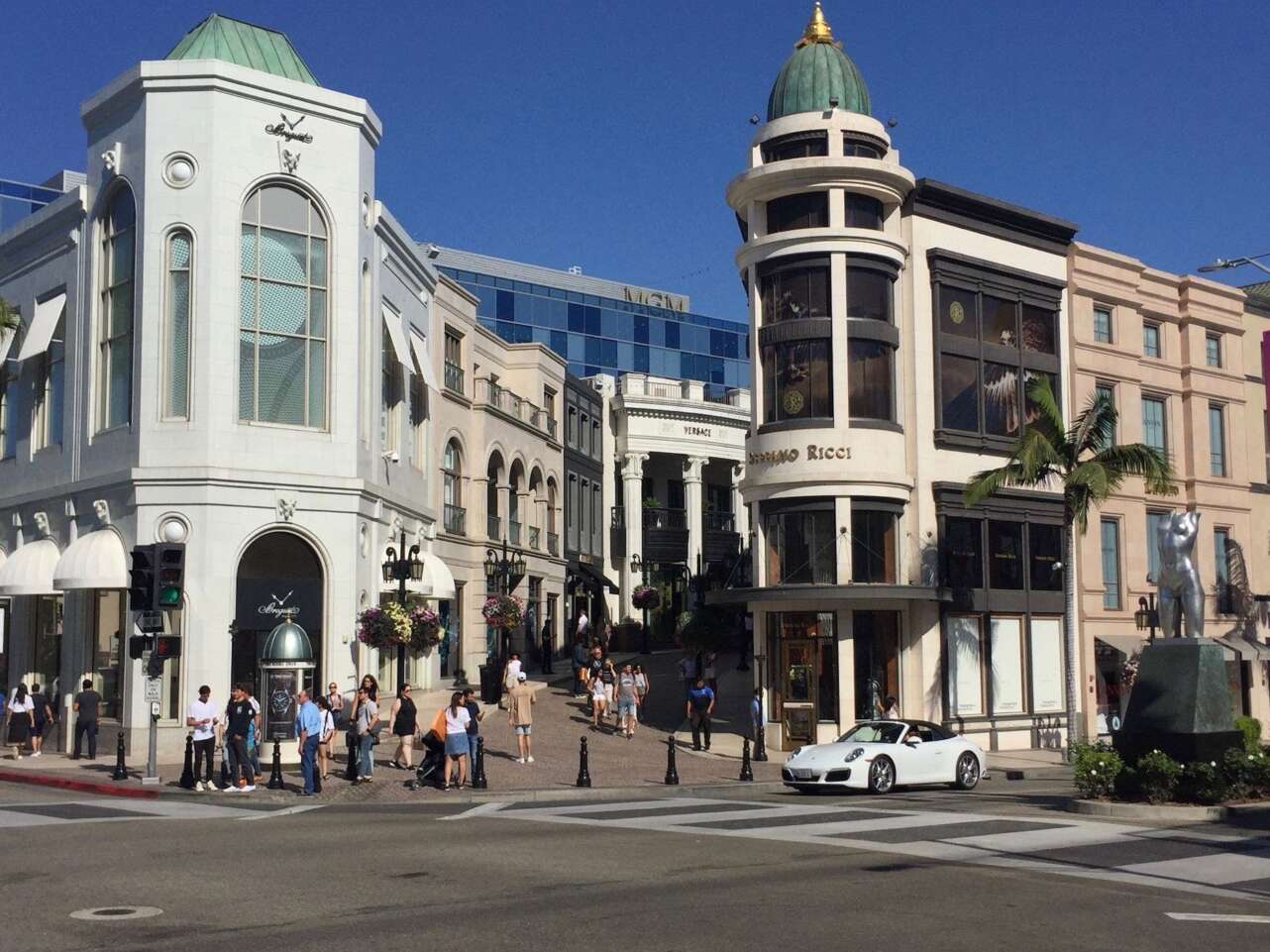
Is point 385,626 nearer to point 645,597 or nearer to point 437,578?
point 437,578

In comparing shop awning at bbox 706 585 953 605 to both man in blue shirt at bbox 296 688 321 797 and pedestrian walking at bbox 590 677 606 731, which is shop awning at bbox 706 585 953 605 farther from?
man in blue shirt at bbox 296 688 321 797

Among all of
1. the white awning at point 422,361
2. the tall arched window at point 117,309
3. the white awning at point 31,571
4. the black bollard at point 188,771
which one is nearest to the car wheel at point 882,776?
the black bollard at point 188,771

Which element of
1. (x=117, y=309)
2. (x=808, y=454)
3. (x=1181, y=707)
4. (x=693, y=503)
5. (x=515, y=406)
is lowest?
(x=1181, y=707)

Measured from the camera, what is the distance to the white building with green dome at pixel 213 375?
3111 cm

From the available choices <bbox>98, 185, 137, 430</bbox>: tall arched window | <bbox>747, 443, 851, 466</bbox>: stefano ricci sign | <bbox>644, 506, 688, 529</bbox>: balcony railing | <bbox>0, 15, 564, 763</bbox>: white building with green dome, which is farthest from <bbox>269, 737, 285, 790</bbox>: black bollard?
<bbox>644, 506, 688, 529</bbox>: balcony railing

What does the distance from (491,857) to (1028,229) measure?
97.9ft

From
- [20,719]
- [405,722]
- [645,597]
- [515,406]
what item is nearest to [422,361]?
[515,406]

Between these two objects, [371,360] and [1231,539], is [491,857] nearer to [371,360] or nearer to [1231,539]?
[371,360]

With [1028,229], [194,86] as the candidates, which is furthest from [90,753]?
[1028,229]

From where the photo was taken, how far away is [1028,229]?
39.8 metres

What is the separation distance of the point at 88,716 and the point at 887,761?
16440 millimetres

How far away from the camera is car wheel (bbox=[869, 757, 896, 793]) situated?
A: 79.7 feet

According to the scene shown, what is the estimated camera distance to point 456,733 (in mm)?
24734

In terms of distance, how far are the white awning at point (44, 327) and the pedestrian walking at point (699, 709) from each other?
56.8 feet
